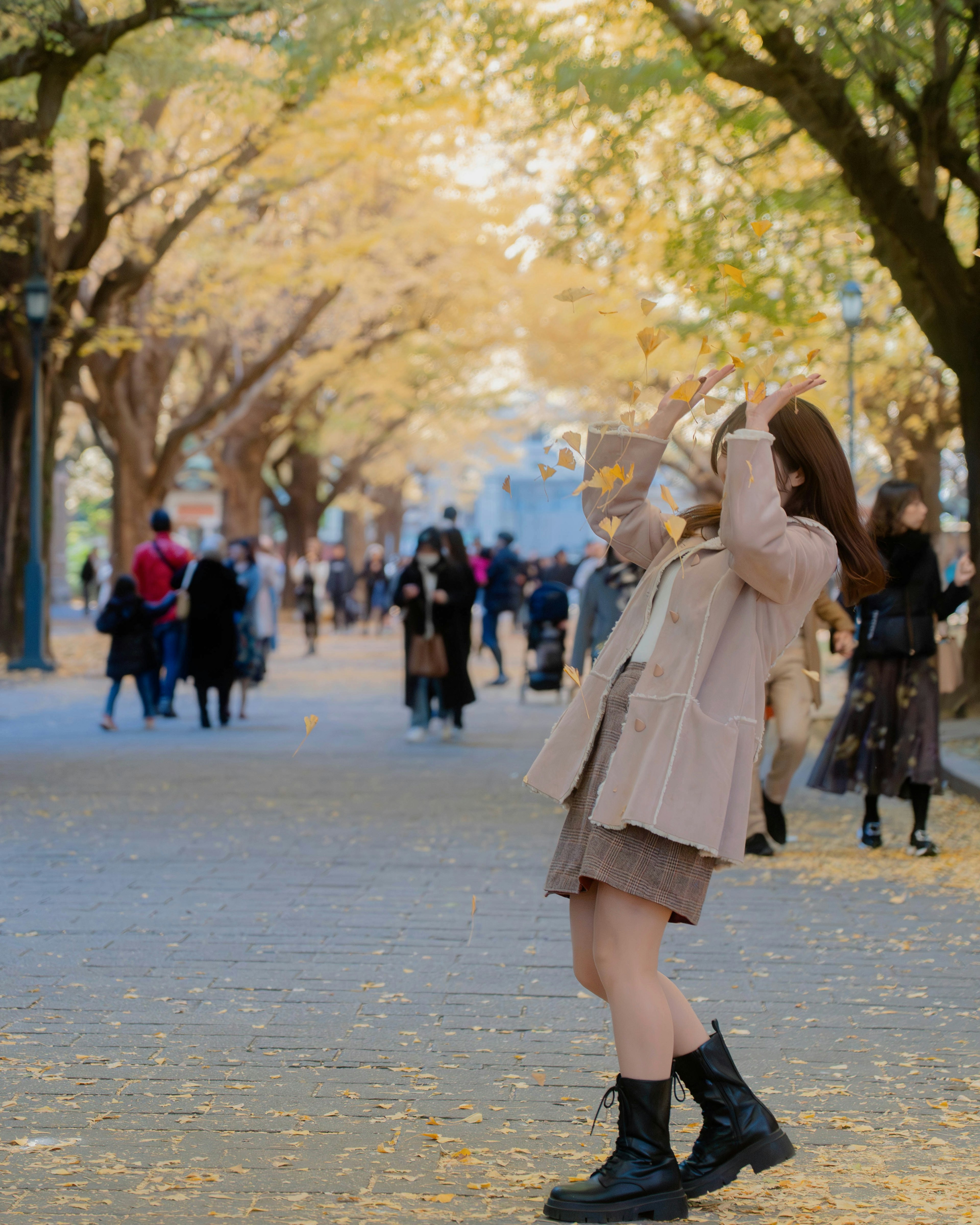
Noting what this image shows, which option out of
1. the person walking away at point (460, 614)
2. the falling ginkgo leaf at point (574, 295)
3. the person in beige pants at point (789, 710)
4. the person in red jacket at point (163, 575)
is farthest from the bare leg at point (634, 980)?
the person in red jacket at point (163, 575)

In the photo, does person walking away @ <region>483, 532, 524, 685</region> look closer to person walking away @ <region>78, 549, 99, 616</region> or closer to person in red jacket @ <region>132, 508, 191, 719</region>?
person in red jacket @ <region>132, 508, 191, 719</region>

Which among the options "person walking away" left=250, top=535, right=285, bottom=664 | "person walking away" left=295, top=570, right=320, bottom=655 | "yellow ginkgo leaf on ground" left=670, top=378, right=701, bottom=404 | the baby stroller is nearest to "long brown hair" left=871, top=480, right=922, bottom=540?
"yellow ginkgo leaf on ground" left=670, top=378, right=701, bottom=404

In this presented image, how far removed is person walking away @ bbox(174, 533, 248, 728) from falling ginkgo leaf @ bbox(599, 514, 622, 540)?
11213 millimetres

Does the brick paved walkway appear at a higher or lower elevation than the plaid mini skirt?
lower

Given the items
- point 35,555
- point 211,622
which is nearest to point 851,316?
point 211,622

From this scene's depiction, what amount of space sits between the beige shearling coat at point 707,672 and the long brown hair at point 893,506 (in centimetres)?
487

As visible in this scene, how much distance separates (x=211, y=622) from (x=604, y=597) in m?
4.18

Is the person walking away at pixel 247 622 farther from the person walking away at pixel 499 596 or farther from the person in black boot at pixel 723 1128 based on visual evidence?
the person in black boot at pixel 723 1128

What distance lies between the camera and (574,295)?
131 inches

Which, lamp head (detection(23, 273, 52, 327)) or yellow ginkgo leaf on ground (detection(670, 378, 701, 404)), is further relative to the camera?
lamp head (detection(23, 273, 52, 327))

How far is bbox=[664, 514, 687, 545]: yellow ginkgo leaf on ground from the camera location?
3.34 m

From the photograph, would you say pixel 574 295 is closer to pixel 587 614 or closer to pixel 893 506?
pixel 893 506

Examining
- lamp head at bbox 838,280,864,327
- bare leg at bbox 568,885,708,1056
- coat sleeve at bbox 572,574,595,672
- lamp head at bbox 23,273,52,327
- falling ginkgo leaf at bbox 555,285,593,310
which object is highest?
lamp head at bbox 838,280,864,327

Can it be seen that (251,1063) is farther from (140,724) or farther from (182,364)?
(182,364)
